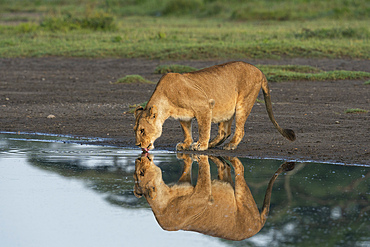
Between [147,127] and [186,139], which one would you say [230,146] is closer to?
[186,139]

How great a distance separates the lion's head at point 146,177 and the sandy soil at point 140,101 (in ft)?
3.00

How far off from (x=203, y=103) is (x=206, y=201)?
2.20 meters

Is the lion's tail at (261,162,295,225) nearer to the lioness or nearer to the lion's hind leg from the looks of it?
the lioness

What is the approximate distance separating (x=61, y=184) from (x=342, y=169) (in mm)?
3011

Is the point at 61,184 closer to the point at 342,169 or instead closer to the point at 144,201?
the point at 144,201

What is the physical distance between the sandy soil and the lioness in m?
0.34

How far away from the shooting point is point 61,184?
6629mm

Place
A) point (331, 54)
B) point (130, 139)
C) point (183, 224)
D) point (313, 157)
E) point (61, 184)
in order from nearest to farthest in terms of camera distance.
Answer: point (183, 224) < point (61, 184) < point (313, 157) < point (130, 139) < point (331, 54)

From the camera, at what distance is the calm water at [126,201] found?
488 centimetres

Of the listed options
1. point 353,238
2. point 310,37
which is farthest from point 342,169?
point 310,37

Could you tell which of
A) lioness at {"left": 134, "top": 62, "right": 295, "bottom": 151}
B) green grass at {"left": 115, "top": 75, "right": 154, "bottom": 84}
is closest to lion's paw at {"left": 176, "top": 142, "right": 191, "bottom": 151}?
lioness at {"left": 134, "top": 62, "right": 295, "bottom": 151}

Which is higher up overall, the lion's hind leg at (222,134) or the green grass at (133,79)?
the lion's hind leg at (222,134)

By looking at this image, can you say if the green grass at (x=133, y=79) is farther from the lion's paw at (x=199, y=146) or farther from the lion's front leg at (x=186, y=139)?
the lion's paw at (x=199, y=146)

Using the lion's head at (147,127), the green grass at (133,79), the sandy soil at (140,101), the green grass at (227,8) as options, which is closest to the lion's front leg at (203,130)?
the sandy soil at (140,101)
